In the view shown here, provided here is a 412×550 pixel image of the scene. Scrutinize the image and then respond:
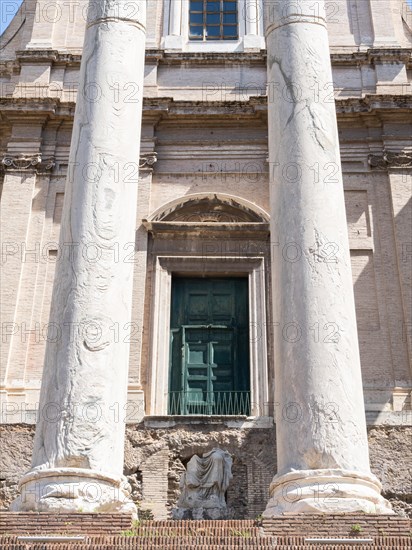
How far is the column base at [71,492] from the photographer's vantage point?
9406 mm

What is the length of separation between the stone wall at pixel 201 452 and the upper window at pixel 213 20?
33.2 feet

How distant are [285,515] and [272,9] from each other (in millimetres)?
8134

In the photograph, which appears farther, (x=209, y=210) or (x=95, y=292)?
(x=209, y=210)

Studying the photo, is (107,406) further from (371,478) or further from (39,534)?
(371,478)

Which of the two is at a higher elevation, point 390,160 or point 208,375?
point 390,160

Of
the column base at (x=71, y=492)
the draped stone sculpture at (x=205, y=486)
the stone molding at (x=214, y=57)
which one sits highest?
the stone molding at (x=214, y=57)

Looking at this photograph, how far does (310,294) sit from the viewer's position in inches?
432

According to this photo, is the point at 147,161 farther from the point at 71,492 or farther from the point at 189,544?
the point at 189,544

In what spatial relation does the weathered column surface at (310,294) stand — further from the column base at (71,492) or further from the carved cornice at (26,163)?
the carved cornice at (26,163)

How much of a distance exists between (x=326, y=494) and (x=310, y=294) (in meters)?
2.59

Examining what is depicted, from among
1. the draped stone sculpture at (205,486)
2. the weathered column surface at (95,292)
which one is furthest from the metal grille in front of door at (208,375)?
the weathered column surface at (95,292)

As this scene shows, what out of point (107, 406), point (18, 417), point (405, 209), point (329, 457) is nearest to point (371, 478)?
point (329, 457)

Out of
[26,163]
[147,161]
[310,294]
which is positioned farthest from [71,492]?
[26,163]

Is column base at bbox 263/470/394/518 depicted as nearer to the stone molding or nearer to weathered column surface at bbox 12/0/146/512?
weathered column surface at bbox 12/0/146/512
